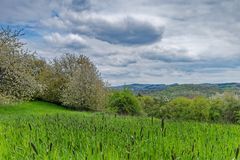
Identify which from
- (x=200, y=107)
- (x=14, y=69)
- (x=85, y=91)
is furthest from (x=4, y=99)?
(x=200, y=107)

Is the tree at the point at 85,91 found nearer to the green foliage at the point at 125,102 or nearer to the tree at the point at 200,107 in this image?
the green foliage at the point at 125,102

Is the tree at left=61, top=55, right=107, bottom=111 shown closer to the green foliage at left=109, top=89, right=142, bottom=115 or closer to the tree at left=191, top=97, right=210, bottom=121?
the green foliage at left=109, top=89, right=142, bottom=115

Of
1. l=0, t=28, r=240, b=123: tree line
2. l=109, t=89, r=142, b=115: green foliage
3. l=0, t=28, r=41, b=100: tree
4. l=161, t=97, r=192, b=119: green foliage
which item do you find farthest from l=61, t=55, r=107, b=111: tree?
l=161, t=97, r=192, b=119: green foliage

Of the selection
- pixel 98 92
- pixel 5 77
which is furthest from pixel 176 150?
pixel 98 92

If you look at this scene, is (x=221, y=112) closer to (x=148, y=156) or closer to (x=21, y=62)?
(x=21, y=62)

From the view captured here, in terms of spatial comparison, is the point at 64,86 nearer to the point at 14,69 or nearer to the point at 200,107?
the point at 14,69

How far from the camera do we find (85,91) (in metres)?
67.6

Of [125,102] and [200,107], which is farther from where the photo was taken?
[200,107]

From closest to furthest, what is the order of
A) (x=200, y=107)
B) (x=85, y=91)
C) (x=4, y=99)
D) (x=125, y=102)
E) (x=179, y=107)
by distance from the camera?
1. (x=4, y=99)
2. (x=125, y=102)
3. (x=85, y=91)
4. (x=200, y=107)
5. (x=179, y=107)

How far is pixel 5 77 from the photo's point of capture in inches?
1774

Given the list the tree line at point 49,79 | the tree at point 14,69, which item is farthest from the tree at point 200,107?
the tree at point 14,69

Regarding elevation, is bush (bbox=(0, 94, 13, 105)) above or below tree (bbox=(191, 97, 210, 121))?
above

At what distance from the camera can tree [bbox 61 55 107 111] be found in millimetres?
67312

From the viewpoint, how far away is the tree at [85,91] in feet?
221
